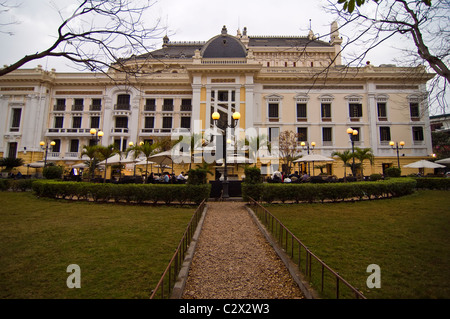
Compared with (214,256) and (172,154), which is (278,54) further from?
(214,256)

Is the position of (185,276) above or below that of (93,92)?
below

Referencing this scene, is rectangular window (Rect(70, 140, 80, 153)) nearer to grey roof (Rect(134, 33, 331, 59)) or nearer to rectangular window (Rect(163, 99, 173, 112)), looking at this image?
rectangular window (Rect(163, 99, 173, 112))

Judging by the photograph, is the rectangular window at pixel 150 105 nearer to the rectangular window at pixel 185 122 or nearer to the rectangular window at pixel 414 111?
the rectangular window at pixel 185 122

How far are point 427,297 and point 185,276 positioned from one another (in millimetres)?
3326

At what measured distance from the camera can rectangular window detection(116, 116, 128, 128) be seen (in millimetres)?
29328

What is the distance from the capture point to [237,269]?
14.0 ft

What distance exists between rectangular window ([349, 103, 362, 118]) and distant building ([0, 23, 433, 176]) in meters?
0.11

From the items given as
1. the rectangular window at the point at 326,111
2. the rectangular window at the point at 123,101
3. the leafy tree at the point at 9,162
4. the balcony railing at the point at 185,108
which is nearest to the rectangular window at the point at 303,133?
the rectangular window at the point at 326,111

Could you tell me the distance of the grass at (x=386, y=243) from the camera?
3.41 m

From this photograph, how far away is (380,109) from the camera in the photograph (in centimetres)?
2791

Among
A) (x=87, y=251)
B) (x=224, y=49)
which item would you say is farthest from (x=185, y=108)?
(x=87, y=251)

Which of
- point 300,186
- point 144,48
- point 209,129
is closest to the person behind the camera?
point 144,48
